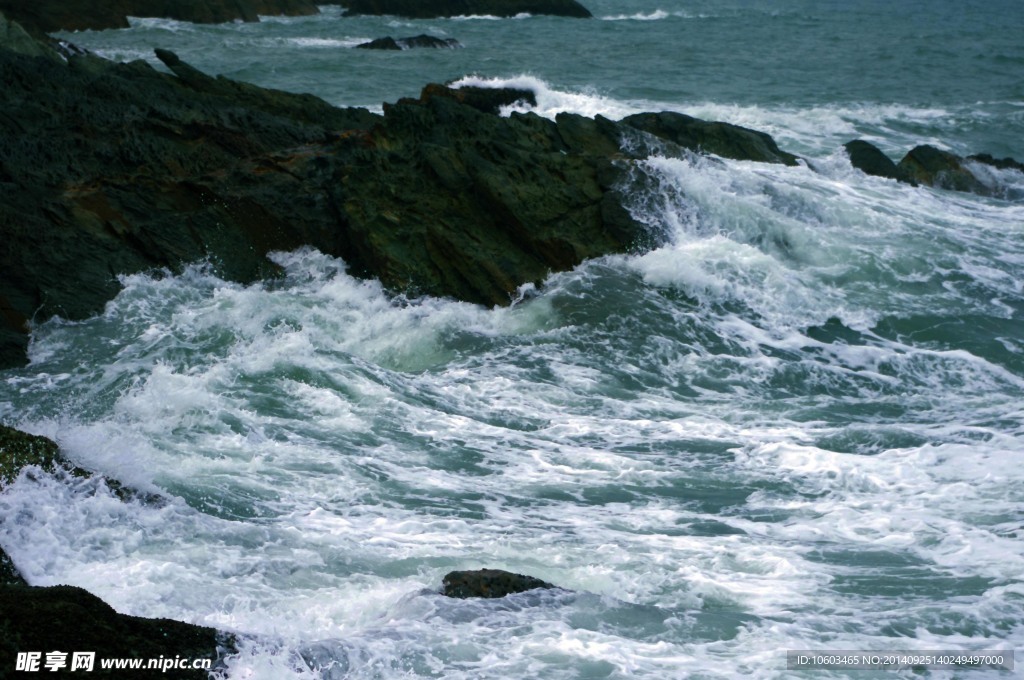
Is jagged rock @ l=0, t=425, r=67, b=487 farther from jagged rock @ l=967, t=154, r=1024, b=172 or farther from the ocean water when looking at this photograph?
jagged rock @ l=967, t=154, r=1024, b=172

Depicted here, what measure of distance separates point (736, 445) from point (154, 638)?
4968 mm

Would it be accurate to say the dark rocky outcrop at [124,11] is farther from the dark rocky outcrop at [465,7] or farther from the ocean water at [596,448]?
the ocean water at [596,448]

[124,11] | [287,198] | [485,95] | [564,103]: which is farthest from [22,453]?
[124,11]

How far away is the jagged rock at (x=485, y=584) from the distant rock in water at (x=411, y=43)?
25006 millimetres

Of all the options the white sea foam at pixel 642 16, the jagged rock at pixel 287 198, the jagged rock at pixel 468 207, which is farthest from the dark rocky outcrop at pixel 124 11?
the jagged rock at pixel 468 207

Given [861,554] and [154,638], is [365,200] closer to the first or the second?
[861,554]

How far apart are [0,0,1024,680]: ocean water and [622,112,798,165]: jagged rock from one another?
439 mm

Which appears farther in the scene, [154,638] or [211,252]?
[211,252]

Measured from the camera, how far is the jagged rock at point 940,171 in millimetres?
16516

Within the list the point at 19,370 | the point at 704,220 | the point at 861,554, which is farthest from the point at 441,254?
the point at 861,554

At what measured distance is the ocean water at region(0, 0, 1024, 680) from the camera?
5.87 meters

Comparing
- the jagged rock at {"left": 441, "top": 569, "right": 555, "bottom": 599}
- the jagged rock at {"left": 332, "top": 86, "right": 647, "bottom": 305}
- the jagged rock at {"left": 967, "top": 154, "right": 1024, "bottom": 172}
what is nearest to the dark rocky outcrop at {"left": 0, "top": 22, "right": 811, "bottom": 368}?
the jagged rock at {"left": 332, "top": 86, "right": 647, "bottom": 305}

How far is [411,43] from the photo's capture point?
3006 centimetres

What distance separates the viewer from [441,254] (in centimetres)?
1116
